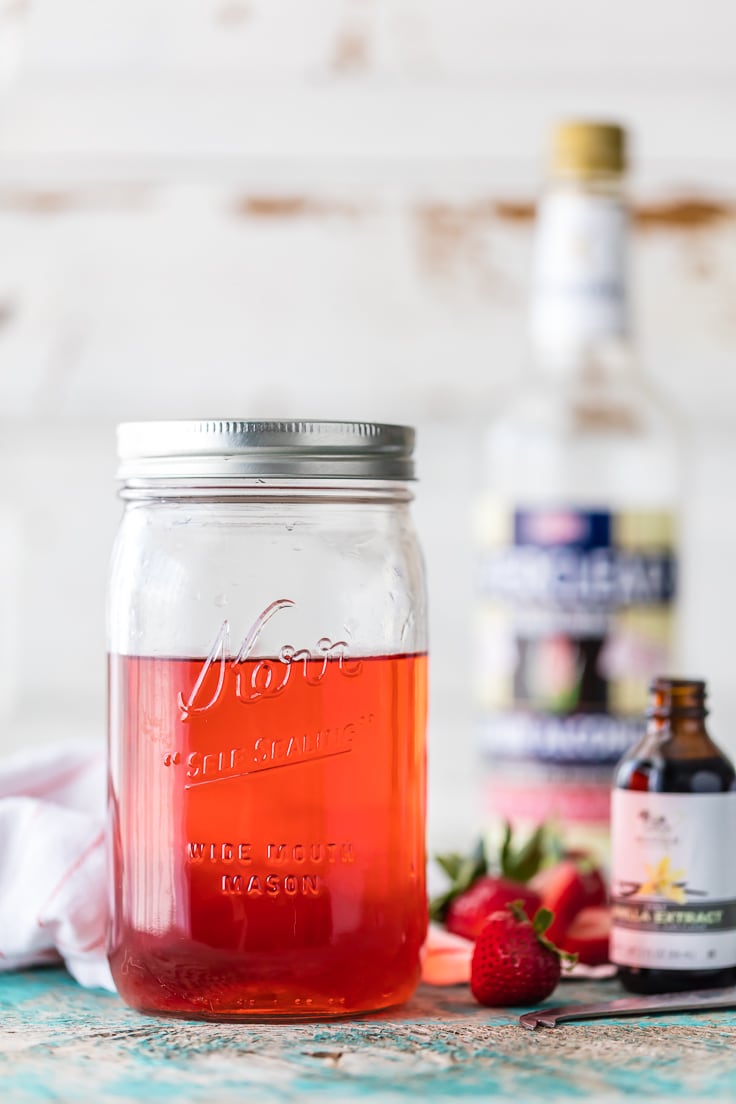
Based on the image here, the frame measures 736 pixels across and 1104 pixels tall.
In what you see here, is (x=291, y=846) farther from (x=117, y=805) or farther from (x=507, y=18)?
(x=507, y=18)

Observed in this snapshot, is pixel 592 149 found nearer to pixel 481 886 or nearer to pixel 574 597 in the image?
pixel 574 597

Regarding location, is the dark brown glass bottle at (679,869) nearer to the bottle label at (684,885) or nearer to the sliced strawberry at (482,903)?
the bottle label at (684,885)

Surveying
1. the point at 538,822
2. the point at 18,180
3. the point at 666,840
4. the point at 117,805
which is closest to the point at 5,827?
the point at 117,805

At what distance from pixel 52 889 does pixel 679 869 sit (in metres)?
0.32

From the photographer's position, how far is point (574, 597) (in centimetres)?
123

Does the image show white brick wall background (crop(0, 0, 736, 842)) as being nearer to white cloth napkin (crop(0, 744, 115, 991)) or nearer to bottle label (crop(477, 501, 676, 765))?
bottle label (crop(477, 501, 676, 765))

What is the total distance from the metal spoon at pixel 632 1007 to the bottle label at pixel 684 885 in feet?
0.07

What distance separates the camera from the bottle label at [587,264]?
129 cm

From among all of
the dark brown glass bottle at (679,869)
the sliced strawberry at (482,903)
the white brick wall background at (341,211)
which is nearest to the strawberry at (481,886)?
the sliced strawberry at (482,903)

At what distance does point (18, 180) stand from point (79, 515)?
14.5 inches

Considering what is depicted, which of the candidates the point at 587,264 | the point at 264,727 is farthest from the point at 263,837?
the point at 587,264

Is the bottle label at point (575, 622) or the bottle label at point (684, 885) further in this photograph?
the bottle label at point (575, 622)

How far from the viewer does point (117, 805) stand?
750 mm

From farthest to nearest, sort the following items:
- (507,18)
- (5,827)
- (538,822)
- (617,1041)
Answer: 1. (507,18)
2. (538,822)
3. (5,827)
4. (617,1041)
